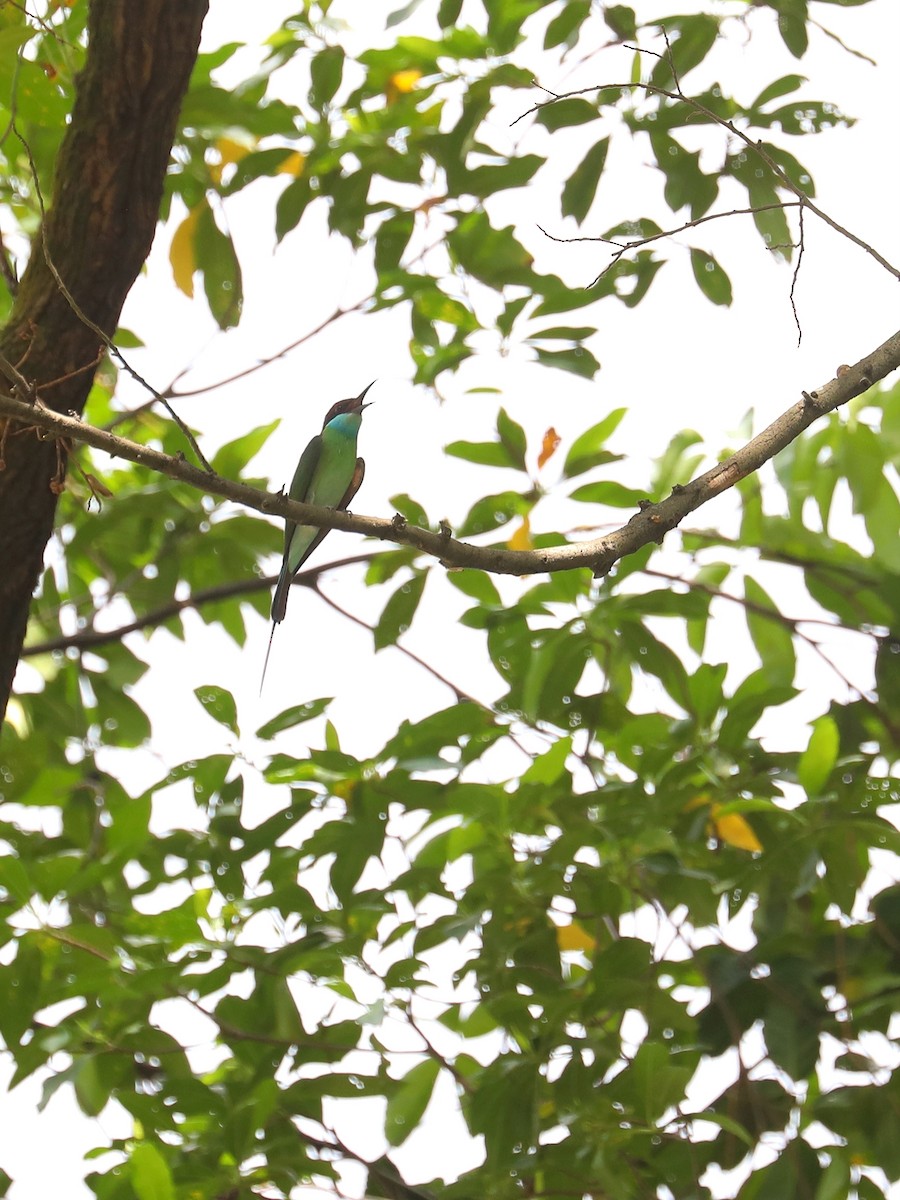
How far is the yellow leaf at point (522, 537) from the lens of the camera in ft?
10.2

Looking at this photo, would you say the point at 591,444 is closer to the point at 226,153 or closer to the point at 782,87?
the point at 782,87

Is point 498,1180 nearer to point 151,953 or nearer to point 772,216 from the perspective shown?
point 151,953

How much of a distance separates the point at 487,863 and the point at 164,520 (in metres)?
1.45

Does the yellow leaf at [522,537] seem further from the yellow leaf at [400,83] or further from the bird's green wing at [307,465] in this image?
the yellow leaf at [400,83]

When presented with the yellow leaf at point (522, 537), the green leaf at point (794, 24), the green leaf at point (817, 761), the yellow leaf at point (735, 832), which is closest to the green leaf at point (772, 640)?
the yellow leaf at point (735, 832)

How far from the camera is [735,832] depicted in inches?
118

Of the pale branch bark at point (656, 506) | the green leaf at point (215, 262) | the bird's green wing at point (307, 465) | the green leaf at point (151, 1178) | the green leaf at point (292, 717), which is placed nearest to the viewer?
the pale branch bark at point (656, 506)

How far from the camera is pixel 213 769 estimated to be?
297 cm

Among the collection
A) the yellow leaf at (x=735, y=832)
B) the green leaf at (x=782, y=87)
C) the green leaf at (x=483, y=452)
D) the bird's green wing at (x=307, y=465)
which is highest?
the green leaf at (x=782, y=87)

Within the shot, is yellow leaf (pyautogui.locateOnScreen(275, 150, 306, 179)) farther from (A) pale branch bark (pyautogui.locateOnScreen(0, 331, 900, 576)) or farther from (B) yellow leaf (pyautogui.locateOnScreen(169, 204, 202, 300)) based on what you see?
(A) pale branch bark (pyautogui.locateOnScreen(0, 331, 900, 576))

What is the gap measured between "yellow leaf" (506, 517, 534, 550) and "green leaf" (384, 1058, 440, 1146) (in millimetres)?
1271

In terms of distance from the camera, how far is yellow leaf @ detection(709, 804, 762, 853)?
297 cm

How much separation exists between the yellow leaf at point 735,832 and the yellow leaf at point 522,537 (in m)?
0.81

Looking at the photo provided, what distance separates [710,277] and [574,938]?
6.04ft
